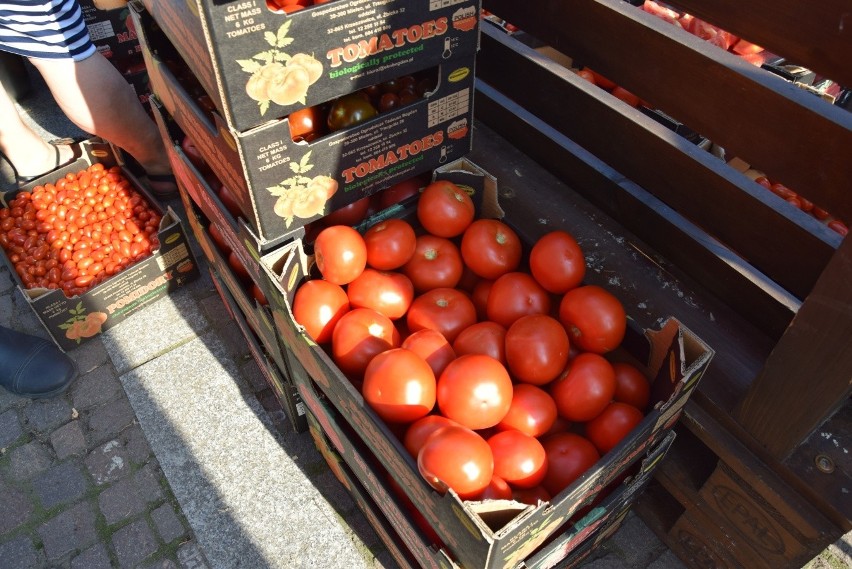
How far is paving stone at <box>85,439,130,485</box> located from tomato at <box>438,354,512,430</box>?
1.74 m

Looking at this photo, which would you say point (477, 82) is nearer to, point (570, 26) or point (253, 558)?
point (570, 26)

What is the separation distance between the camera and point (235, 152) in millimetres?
1989

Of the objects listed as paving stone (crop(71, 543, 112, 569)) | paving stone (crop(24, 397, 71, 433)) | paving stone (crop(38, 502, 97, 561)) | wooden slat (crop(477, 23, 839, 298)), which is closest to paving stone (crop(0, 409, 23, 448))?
paving stone (crop(24, 397, 71, 433))

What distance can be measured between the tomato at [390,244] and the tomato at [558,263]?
46cm

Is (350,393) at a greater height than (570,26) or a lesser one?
lesser

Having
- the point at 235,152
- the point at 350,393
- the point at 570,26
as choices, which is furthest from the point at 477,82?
the point at 350,393

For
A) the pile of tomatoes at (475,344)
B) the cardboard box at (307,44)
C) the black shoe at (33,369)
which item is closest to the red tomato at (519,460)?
the pile of tomatoes at (475,344)

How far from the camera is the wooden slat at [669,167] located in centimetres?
Answer: 208

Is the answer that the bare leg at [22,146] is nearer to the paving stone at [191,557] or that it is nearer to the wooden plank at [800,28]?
the paving stone at [191,557]

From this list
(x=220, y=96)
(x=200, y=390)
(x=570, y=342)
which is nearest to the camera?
(x=220, y=96)

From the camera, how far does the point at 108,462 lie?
113 inches

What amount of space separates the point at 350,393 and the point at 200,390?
1.47 meters

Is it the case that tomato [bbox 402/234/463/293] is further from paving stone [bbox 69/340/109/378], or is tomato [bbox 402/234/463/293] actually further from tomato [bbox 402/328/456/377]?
paving stone [bbox 69/340/109/378]

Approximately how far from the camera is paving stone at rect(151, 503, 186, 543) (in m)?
2.64
